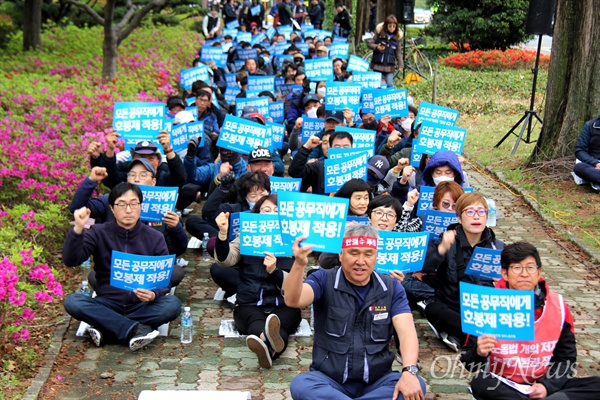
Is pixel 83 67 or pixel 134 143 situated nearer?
pixel 134 143

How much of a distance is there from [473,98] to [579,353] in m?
15.4

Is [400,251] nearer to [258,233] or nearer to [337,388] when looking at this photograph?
[258,233]

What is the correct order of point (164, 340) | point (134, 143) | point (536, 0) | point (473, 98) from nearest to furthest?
point (164, 340) < point (134, 143) < point (536, 0) < point (473, 98)

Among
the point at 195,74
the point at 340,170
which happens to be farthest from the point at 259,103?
the point at 340,170

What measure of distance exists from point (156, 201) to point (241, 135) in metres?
2.78

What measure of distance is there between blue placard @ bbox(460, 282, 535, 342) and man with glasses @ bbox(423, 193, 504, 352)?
1.79 m

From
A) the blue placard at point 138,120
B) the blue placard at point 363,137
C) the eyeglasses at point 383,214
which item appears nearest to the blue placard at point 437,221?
the eyeglasses at point 383,214

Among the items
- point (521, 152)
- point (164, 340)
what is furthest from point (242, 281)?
point (521, 152)

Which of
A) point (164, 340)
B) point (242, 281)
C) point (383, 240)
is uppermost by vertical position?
point (383, 240)

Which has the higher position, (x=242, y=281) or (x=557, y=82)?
(x=557, y=82)

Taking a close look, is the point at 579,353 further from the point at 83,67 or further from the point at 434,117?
the point at 83,67

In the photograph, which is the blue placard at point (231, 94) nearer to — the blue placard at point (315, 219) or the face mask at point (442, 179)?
the face mask at point (442, 179)

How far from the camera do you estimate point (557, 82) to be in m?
14.4

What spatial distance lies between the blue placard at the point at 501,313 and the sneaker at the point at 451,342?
2.07 m
